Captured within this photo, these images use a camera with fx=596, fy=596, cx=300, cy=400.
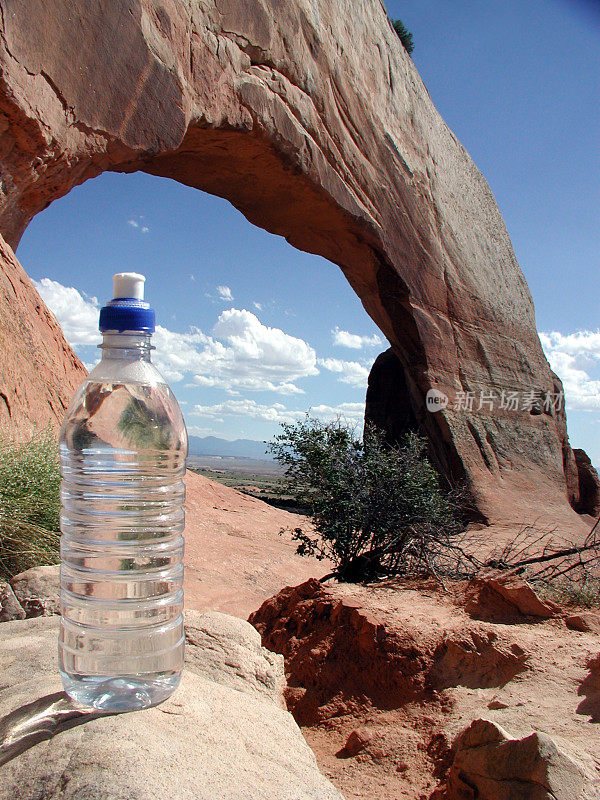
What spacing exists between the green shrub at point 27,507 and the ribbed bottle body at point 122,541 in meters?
2.25

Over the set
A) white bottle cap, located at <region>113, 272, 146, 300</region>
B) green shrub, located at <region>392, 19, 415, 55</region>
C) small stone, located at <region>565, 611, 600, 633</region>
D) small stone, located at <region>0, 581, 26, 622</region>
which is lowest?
small stone, located at <region>565, 611, 600, 633</region>

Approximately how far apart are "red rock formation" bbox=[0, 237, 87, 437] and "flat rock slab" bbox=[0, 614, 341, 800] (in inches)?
171

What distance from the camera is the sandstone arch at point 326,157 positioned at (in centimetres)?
539

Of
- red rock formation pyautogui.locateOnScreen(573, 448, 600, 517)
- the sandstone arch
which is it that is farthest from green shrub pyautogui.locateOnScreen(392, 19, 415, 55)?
red rock formation pyautogui.locateOnScreen(573, 448, 600, 517)

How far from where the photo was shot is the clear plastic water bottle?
149 cm

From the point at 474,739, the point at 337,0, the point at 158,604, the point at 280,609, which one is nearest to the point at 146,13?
the point at 337,0

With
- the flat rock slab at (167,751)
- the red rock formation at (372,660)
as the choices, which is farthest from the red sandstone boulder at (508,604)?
the flat rock slab at (167,751)

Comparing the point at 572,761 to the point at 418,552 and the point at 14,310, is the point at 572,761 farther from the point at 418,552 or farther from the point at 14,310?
the point at 14,310

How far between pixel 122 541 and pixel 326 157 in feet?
26.0

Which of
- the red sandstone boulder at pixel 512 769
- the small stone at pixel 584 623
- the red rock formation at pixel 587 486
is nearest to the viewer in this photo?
the red sandstone boulder at pixel 512 769

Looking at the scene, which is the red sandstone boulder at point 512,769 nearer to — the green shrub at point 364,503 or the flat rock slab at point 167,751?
the flat rock slab at point 167,751

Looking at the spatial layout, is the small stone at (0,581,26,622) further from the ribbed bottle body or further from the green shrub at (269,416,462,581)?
the green shrub at (269,416,462,581)

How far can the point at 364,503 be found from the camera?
6.01 m

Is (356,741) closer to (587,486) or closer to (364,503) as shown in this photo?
(364,503)
